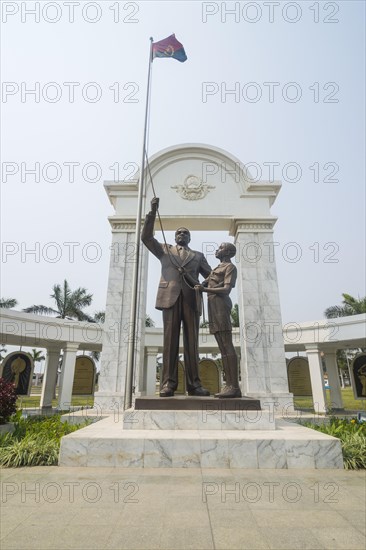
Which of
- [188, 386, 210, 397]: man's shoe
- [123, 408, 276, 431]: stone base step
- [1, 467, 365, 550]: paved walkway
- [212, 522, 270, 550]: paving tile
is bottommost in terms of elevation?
[1, 467, 365, 550]: paved walkway

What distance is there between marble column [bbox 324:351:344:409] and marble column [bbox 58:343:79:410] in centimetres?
1457

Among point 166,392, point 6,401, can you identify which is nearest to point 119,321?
point 6,401

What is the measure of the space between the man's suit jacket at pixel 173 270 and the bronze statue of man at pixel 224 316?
324mm

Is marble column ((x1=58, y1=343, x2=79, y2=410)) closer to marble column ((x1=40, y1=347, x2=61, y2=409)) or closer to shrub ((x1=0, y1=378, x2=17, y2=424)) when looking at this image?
marble column ((x1=40, y1=347, x2=61, y2=409))

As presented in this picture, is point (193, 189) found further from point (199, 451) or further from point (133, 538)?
point (133, 538)

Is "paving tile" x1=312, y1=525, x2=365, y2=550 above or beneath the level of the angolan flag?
beneath

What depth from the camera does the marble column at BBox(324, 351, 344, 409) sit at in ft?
61.3

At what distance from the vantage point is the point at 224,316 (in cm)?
628

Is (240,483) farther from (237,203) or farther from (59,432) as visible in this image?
(237,203)

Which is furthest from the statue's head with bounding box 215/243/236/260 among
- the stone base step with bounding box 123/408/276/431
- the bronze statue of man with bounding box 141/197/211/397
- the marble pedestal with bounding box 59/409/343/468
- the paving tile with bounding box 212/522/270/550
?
the paving tile with bounding box 212/522/270/550

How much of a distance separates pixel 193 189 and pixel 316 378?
35.6 ft

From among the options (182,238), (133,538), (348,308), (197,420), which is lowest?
(133,538)

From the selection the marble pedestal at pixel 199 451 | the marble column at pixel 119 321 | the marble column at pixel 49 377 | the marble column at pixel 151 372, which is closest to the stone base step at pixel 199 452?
the marble pedestal at pixel 199 451

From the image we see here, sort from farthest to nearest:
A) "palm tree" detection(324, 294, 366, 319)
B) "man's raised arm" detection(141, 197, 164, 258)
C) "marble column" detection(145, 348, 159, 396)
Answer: "palm tree" detection(324, 294, 366, 319) < "marble column" detection(145, 348, 159, 396) < "man's raised arm" detection(141, 197, 164, 258)
